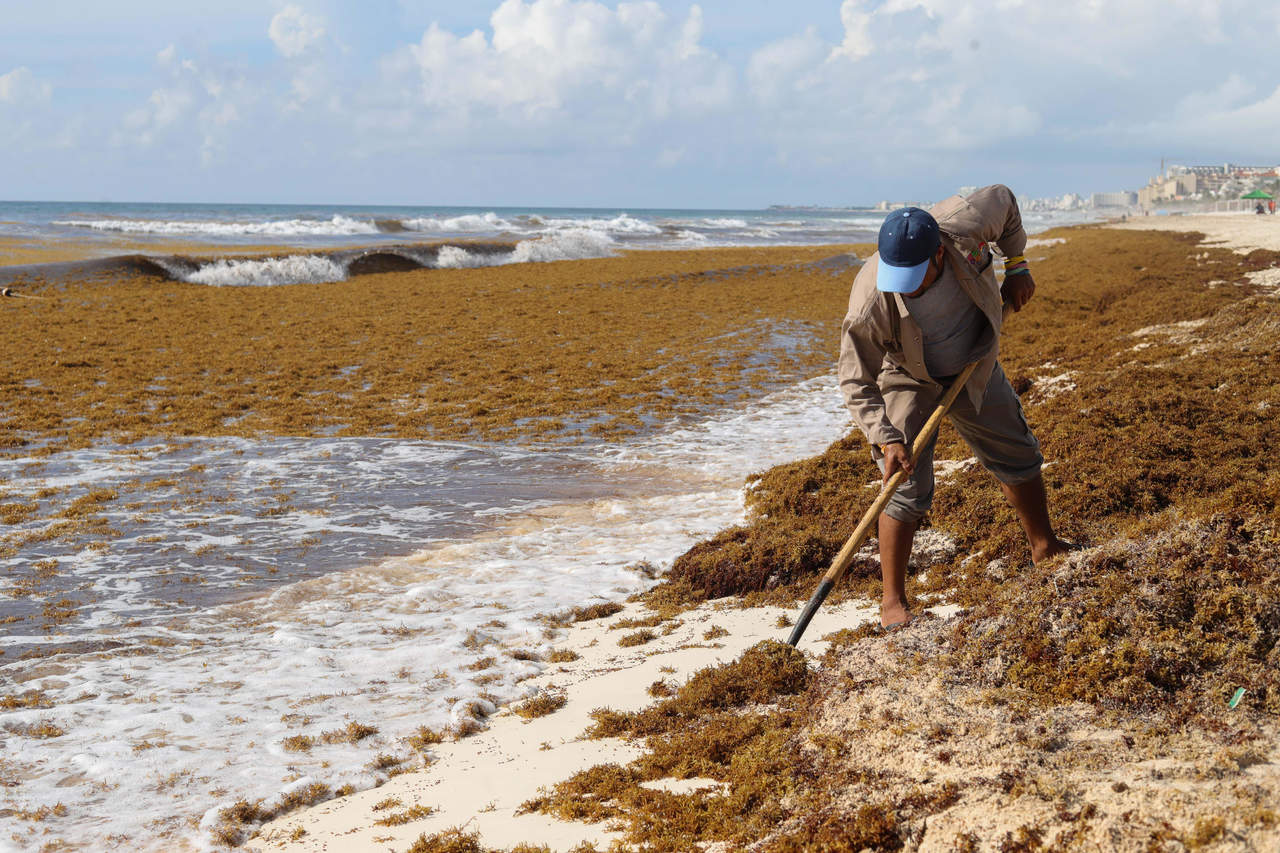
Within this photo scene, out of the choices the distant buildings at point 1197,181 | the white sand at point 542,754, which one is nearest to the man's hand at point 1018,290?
the white sand at point 542,754

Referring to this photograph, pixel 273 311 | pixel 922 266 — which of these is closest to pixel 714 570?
pixel 922 266

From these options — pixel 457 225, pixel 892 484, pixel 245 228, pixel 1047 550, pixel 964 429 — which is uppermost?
pixel 457 225

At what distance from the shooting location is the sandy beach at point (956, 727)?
84.0 inches

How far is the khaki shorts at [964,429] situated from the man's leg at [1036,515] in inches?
1.8

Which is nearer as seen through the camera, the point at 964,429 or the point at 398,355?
the point at 964,429

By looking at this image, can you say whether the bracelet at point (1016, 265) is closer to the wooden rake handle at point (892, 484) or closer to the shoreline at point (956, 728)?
the wooden rake handle at point (892, 484)

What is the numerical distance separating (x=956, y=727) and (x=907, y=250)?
5.07 ft

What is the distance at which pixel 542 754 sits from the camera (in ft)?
10.7

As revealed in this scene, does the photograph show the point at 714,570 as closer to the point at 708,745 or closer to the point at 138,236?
the point at 708,745

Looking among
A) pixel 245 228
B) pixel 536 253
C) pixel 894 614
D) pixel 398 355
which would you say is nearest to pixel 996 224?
pixel 894 614

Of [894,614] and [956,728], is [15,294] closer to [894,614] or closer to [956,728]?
[894,614]

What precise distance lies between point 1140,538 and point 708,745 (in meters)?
1.73

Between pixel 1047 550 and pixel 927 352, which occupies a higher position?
pixel 927 352

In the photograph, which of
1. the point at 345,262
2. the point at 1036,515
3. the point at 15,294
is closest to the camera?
the point at 1036,515
